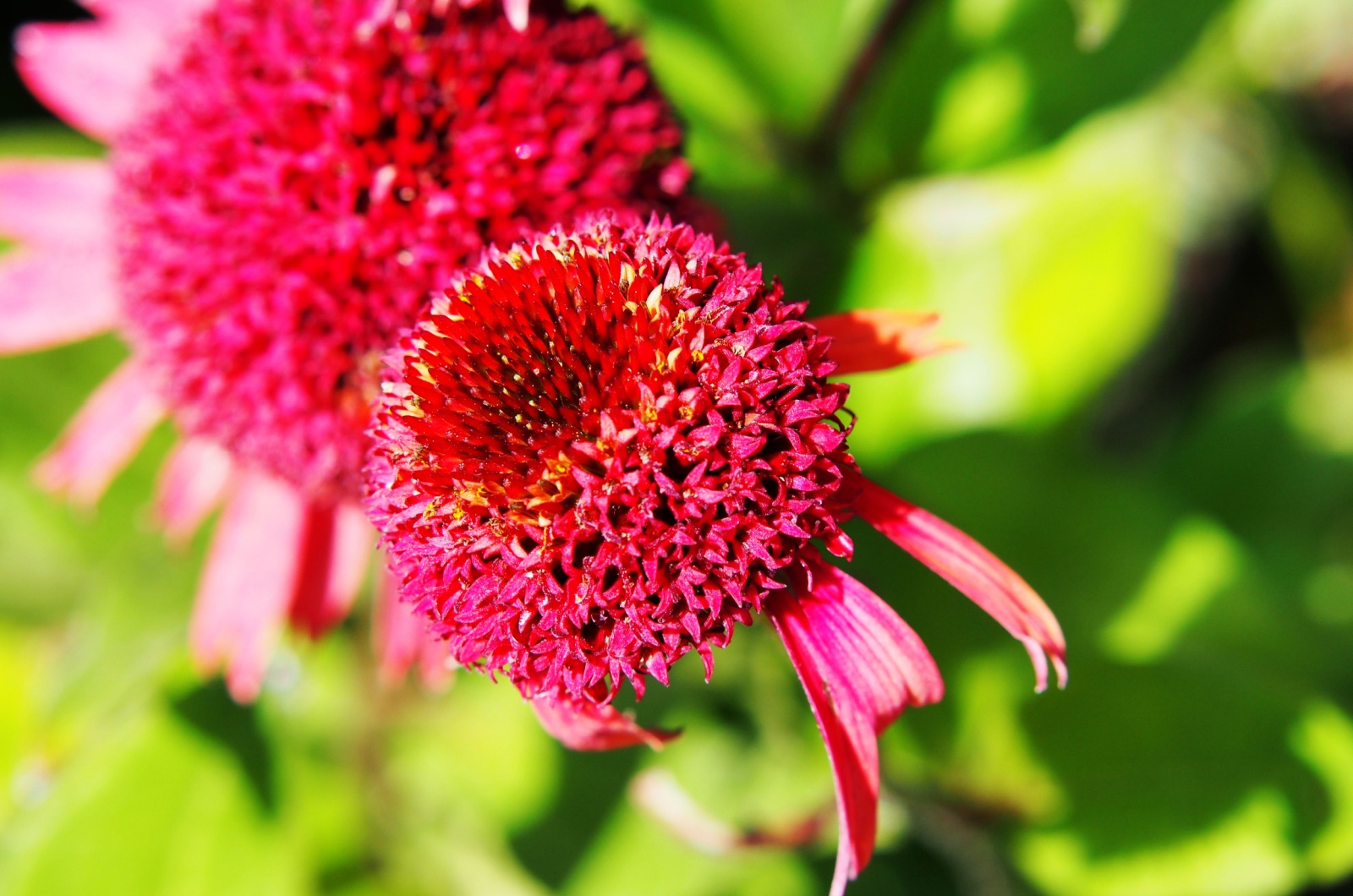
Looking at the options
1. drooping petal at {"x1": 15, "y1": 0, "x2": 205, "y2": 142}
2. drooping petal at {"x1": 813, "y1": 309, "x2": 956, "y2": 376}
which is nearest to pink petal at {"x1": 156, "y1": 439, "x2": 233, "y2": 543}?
drooping petal at {"x1": 15, "y1": 0, "x2": 205, "y2": 142}

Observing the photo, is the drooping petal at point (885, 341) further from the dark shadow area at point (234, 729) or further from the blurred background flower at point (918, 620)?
the dark shadow area at point (234, 729)

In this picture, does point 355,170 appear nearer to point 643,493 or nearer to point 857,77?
point 643,493

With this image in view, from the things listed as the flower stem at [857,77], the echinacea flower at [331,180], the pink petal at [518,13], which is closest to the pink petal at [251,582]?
the echinacea flower at [331,180]

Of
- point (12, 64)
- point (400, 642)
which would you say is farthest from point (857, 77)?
point (12, 64)

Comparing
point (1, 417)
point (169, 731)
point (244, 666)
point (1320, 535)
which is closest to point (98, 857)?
point (169, 731)

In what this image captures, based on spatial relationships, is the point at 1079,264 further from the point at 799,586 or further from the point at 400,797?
the point at 400,797
